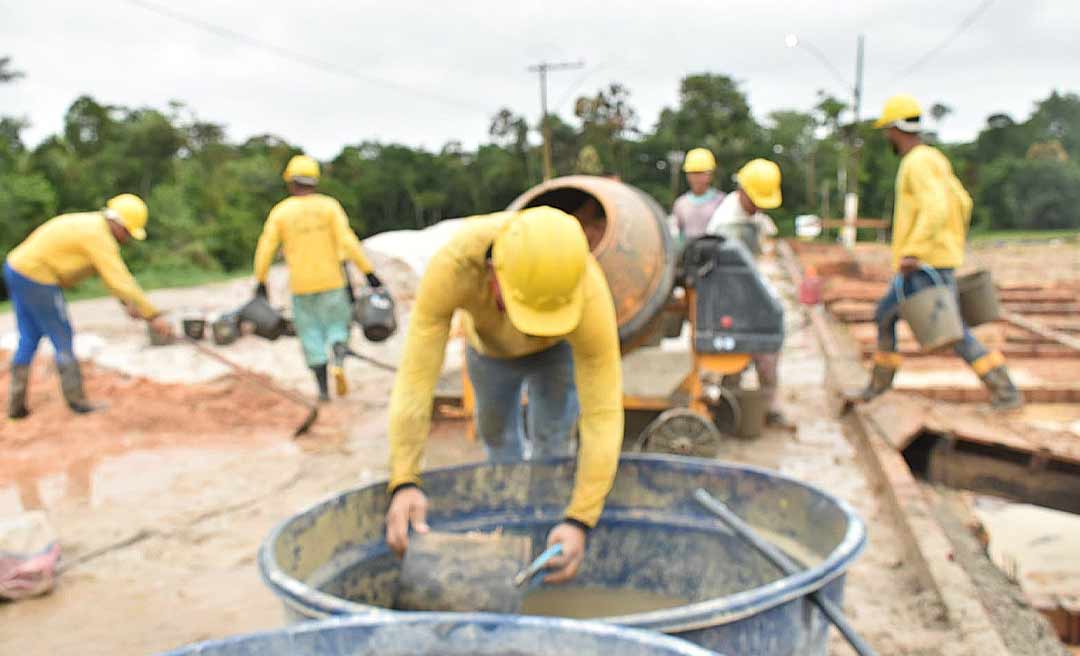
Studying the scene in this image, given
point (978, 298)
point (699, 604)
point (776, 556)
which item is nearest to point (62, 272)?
point (776, 556)

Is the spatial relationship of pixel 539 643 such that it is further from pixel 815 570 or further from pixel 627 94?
pixel 627 94

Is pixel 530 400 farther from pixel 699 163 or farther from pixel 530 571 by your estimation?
pixel 699 163

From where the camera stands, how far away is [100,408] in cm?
639

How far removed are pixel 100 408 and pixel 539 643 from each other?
5.75m

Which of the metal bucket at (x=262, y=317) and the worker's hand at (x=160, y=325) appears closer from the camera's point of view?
the worker's hand at (x=160, y=325)

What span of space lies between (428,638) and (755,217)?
16.4 ft

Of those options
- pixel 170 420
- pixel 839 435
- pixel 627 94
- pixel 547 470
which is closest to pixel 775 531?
pixel 547 470

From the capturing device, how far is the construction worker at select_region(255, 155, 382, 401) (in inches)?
258

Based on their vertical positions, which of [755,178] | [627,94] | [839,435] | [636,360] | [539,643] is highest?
[627,94]

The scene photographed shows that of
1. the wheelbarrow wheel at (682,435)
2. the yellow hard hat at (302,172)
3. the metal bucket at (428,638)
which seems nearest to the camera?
the metal bucket at (428,638)

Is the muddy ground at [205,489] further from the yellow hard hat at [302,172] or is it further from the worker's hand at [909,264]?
the yellow hard hat at [302,172]

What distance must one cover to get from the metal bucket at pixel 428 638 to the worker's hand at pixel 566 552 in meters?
1.02

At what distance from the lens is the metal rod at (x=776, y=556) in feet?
6.82

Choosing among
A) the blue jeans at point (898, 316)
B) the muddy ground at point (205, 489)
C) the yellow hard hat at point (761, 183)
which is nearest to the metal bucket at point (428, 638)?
the muddy ground at point (205, 489)
